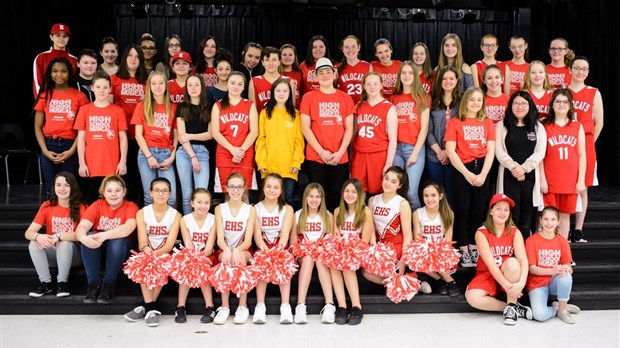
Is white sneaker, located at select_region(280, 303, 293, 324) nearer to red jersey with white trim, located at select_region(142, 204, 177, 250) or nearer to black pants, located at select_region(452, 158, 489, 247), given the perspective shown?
red jersey with white trim, located at select_region(142, 204, 177, 250)

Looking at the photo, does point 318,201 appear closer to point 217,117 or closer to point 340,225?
point 340,225

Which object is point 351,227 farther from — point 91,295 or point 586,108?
point 586,108

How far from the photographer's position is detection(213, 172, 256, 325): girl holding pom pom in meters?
3.99

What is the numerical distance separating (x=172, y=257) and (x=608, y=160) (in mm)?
6055

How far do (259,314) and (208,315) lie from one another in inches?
12.5

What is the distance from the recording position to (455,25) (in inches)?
439

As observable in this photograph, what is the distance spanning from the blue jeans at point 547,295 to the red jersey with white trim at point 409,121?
4.35ft

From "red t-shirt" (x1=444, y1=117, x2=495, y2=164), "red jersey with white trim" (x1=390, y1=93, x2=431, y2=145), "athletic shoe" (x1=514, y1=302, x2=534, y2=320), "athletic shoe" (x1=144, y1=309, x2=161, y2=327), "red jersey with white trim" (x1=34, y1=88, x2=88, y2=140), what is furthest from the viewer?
"red jersey with white trim" (x1=34, y1=88, x2=88, y2=140)

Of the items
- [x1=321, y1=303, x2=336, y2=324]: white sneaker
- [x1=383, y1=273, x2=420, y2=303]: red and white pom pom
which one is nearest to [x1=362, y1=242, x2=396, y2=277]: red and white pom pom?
[x1=383, y1=273, x2=420, y2=303]: red and white pom pom

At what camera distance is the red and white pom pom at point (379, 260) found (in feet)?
13.0

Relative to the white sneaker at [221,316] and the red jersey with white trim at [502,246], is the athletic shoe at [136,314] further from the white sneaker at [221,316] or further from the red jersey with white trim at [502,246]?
the red jersey with white trim at [502,246]

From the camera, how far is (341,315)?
12.8 feet

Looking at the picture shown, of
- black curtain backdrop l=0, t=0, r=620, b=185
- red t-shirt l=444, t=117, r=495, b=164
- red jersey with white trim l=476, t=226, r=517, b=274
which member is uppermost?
black curtain backdrop l=0, t=0, r=620, b=185

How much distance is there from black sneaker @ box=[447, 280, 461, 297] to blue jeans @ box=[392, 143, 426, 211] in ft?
2.06
